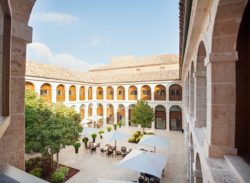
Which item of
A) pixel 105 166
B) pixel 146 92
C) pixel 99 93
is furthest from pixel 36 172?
pixel 99 93

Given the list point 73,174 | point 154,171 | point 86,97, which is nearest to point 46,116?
point 73,174

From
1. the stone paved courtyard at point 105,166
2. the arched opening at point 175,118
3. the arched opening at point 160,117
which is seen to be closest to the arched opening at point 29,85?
the stone paved courtyard at point 105,166

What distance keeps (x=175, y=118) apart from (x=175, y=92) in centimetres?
401

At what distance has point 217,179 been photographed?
8.56 feet

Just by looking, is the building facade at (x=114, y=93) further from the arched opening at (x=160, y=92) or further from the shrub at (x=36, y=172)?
the shrub at (x=36, y=172)

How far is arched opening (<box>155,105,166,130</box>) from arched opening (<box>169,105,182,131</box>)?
1079 millimetres

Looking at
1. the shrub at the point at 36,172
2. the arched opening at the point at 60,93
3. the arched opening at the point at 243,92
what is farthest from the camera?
the arched opening at the point at 60,93

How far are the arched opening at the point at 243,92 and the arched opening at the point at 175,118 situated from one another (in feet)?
71.5

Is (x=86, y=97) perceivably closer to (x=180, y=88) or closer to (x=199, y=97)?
(x=180, y=88)

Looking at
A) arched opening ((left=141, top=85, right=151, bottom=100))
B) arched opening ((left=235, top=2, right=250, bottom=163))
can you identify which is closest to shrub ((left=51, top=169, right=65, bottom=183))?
arched opening ((left=235, top=2, right=250, bottom=163))

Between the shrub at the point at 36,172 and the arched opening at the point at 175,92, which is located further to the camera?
the arched opening at the point at 175,92

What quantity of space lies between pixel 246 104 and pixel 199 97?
246cm

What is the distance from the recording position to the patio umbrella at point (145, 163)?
8149mm

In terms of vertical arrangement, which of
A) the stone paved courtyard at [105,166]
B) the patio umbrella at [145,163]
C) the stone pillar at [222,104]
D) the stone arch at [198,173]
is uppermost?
the stone pillar at [222,104]
